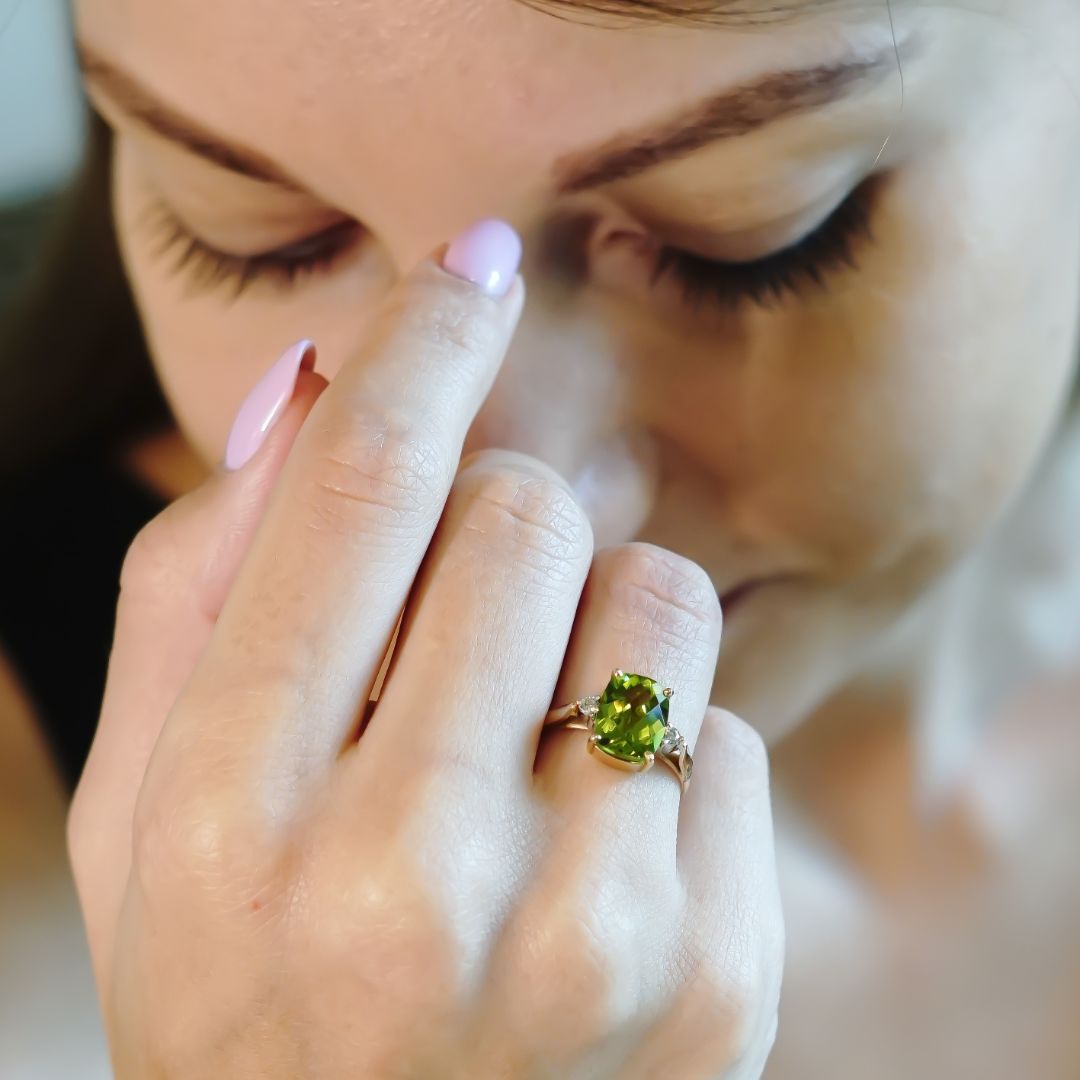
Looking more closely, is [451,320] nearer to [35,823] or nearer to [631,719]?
[631,719]

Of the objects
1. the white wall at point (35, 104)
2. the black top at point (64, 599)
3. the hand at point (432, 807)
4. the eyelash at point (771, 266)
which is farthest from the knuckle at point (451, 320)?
the black top at point (64, 599)

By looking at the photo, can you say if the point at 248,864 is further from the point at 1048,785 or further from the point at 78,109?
the point at 1048,785

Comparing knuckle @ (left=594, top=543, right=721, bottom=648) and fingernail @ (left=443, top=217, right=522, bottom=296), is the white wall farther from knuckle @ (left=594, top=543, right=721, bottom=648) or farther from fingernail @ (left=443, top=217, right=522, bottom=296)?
knuckle @ (left=594, top=543, right=721, bottom=648)

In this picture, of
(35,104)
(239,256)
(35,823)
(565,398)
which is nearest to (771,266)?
(565,398)

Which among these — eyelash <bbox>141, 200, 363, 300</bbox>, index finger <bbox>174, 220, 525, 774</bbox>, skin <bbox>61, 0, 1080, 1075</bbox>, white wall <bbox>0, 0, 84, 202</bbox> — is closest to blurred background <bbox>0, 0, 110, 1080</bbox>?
white wall <bbox>0, 0, 84, 202</bbox>

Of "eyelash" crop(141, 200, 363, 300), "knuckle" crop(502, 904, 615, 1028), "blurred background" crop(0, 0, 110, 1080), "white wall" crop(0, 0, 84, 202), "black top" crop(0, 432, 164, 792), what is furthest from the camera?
"black top" crop(0, 432, 164, 792)

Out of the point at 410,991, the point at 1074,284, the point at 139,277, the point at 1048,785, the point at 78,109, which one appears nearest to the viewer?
the point at 410,991

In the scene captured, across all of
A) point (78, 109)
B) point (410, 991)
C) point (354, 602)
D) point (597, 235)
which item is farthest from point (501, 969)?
point (78, 109)
